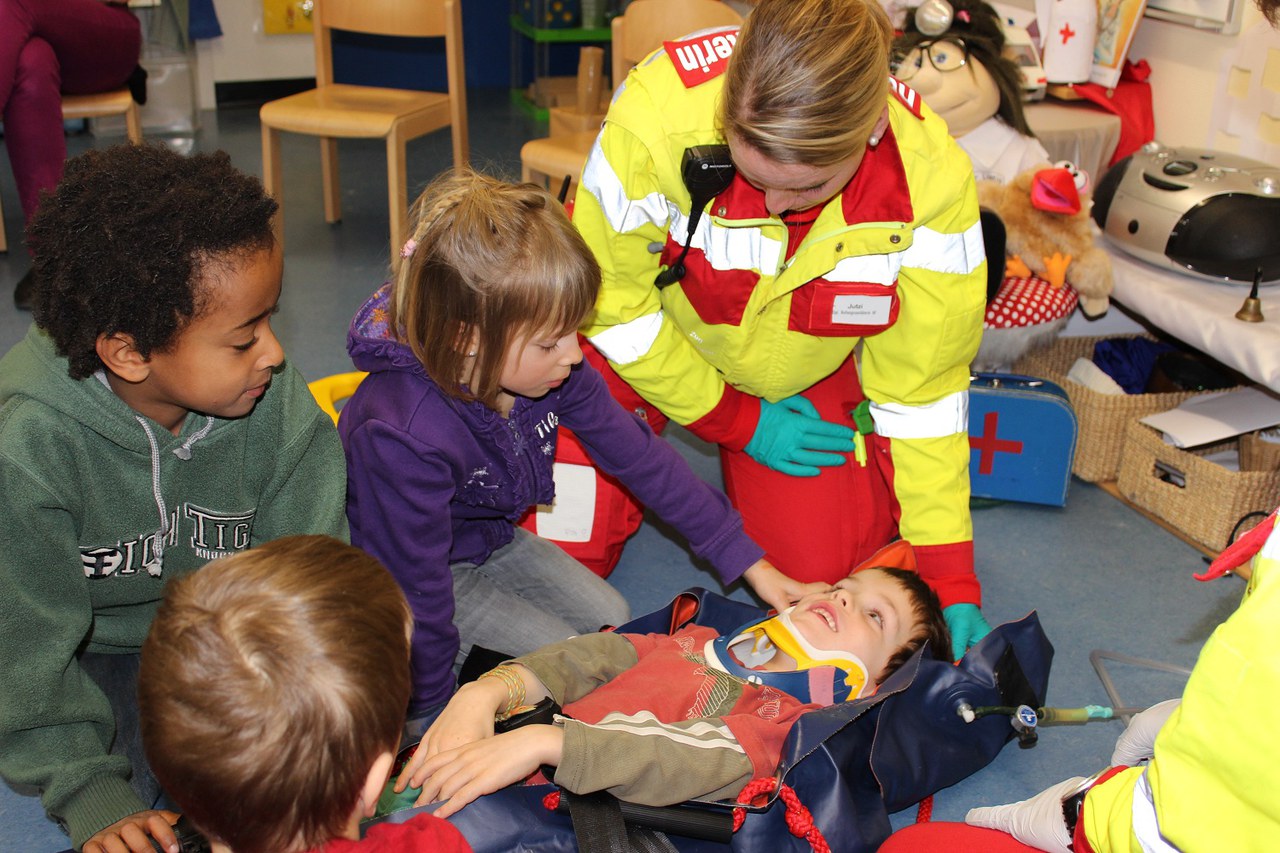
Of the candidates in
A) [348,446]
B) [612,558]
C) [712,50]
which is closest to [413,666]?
[348,446]

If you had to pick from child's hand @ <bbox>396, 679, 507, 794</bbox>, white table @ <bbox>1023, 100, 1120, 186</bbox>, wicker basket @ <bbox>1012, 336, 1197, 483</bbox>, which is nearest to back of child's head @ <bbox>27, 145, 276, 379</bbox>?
child's hand @ <bbox>396, 679, 507, 794</bbox>

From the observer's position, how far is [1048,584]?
2.17 meters

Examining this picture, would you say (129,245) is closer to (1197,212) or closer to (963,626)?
(963,626)

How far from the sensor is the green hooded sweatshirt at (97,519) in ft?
4.11

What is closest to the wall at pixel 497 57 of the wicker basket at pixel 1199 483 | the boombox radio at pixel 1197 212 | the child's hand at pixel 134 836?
the boombox radio at pixel 1197 212

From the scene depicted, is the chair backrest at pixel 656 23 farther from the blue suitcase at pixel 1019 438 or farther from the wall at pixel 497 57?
the blue suitcase at pixel 1019 438

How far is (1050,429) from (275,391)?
5.17 ft

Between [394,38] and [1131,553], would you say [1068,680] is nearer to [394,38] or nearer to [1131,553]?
[1131,553]

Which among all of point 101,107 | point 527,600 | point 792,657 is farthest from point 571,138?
point 792,657

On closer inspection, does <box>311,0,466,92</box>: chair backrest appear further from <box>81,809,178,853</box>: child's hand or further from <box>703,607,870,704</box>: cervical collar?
<box>81,809,178,853</box>: child's hand

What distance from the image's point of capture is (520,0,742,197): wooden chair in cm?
296

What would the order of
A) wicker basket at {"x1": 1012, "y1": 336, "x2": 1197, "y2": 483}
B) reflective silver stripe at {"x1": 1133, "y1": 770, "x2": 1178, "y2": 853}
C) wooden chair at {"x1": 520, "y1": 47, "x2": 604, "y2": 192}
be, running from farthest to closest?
wooden chair at {"x1": 520, "y1": 47, "x2": 604, "y2": 192}
wicker basket at {"x1": 1012, "y1": 336, "x2": 1197, "y2": 483}
reflective silver stripe at {"x1": 1133, "y1": 770, "x2": 1178, "y2": 853}

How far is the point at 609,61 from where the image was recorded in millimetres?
5492

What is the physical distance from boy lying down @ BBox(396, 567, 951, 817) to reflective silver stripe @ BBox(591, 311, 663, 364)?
526mm
